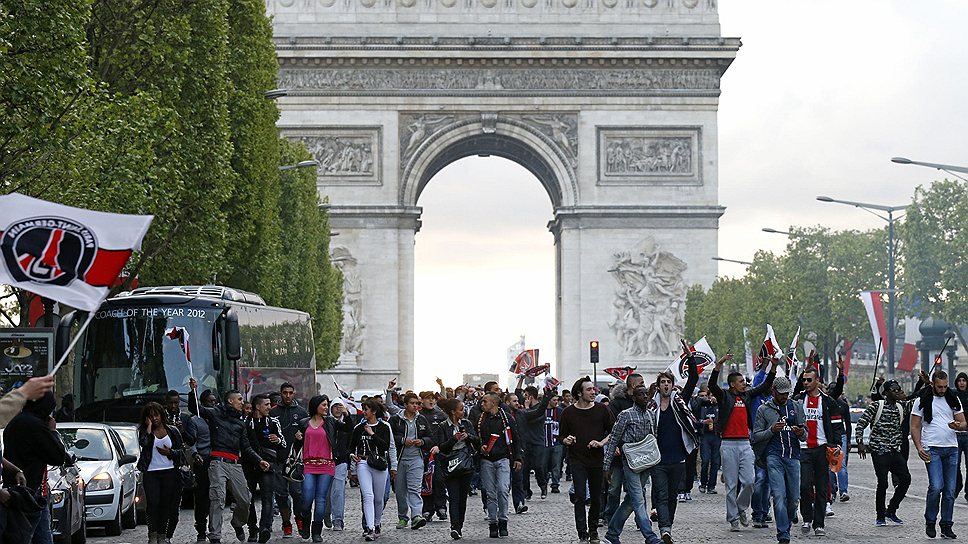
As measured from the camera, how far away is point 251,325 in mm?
33125

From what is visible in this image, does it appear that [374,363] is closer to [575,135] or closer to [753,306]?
[575,135]

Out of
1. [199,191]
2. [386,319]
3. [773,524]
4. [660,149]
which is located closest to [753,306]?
[660,149]

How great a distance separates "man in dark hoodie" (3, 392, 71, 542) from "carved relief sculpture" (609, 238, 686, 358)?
58570 mm

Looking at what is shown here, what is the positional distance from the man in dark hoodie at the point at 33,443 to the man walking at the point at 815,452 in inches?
403

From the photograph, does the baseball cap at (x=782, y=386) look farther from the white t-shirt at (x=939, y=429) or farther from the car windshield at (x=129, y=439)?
the car windshield at (x=129, y=439)

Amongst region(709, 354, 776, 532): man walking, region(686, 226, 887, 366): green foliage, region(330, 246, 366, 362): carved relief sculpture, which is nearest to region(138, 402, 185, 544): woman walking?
region(709, 354, 776, 532): man walking

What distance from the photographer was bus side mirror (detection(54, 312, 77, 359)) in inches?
1011

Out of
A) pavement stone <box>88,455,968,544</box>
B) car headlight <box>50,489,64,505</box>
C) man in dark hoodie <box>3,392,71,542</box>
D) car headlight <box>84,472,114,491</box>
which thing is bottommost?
pavement stone <box>88,455,968,544</box>

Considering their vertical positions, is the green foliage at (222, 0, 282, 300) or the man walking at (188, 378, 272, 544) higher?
the green foliage at (222, 0, 282, 300)

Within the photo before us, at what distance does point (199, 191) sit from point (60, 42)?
1243cm

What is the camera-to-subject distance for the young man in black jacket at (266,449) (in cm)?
2167

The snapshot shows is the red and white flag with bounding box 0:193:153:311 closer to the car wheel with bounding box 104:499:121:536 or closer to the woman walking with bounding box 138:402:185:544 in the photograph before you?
the woman walking with bounding box 138:402:185:544

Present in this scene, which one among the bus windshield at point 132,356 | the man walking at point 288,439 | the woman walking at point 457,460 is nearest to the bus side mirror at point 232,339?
the bus windshield at point 132,356

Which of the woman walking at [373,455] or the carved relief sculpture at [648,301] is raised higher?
the carved relief sculpture at [648,301]
